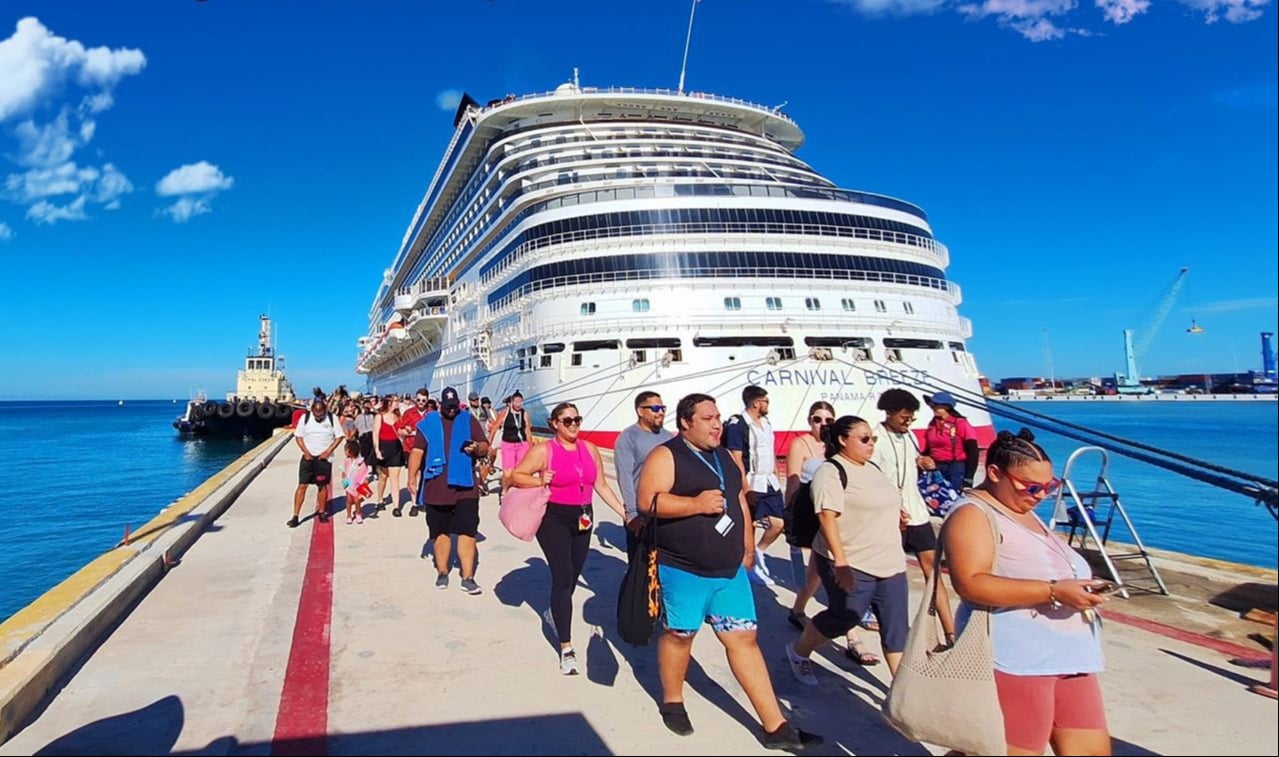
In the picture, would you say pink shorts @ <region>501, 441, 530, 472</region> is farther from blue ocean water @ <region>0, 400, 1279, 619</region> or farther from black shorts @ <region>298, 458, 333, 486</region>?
blue ocean water @ <region>0, 400, 1279, 619</region>

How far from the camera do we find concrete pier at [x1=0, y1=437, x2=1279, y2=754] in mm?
3104

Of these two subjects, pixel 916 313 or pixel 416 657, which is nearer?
pixel 416 657

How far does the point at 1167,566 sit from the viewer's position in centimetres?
600

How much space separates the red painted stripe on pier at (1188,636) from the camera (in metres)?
3.98

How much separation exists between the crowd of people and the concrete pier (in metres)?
0.25

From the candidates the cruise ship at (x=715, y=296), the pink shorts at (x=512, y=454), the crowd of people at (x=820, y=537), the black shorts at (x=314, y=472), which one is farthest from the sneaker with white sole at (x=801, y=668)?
the cruise ship at (x=715, y=296)

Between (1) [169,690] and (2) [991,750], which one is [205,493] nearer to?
(1) [169,690]

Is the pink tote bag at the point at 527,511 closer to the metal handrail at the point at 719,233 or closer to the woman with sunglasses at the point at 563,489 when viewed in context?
the woman with sunglasses at the point at 563,489

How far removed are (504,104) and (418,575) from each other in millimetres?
31746

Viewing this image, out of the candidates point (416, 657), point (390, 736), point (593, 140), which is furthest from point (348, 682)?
point (593, 140)

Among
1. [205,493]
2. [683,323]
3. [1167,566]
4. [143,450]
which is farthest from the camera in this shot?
[143,450]

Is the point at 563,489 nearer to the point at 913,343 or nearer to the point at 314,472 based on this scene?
the point at 314,472

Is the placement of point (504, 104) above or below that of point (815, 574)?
above

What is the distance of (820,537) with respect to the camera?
3.97 metres
